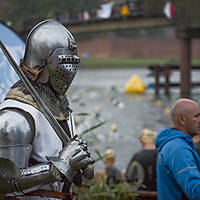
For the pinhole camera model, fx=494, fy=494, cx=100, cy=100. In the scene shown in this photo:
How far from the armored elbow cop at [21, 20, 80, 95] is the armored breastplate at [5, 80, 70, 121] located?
4cm

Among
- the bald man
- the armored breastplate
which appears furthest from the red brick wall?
the armored breastplate

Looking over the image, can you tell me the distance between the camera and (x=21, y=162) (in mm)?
2166

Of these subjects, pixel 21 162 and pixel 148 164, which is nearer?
pixel 21 162

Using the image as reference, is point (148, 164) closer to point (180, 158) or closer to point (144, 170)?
point (144, 170)

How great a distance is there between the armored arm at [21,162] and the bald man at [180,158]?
2.41 feet

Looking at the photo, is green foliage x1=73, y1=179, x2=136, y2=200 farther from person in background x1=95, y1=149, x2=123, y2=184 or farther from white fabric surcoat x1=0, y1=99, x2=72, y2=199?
white fabric surcoat x1=0, y1=99, x2=72, y2=199

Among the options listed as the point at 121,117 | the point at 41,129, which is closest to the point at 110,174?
the point at 41,129

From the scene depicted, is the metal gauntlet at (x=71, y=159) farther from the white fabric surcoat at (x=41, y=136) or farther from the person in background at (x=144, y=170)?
the person in background at (x=144, y=170)

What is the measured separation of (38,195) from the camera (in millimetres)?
2301

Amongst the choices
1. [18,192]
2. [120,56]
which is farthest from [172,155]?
[120,56]

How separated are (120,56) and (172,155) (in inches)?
2176

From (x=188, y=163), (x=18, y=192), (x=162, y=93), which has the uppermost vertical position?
(x=18, y=192)

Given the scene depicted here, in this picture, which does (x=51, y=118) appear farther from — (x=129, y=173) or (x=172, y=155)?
(x=129, y=173)

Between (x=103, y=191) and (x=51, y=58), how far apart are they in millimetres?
2519
